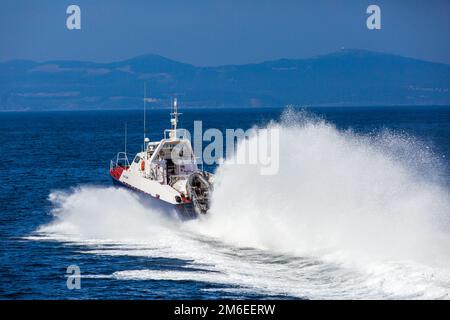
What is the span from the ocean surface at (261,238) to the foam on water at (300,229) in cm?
7

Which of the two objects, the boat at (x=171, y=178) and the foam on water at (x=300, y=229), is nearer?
the foam on water at (x=300, y=229)

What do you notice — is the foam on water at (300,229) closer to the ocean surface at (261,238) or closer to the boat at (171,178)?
the ocean surface at (261,238)

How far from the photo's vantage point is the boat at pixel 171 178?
135ft

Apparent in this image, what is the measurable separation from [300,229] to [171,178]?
37.7 feet

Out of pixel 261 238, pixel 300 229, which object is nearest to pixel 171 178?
pixel 261 238

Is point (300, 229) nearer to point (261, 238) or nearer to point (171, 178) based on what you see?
point (261, 238)

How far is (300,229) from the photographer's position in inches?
1410

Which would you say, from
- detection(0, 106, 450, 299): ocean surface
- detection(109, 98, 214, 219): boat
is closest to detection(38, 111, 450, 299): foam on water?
detection(0, 106, 450, 299): ocean surface

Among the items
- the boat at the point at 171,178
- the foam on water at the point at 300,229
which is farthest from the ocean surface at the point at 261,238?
the boat at the point at 171,178

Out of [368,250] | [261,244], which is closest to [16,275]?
[261,244]

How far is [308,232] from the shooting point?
35.2m

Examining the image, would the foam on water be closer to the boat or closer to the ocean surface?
the ocean surface

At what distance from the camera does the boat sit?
41.2 metres
